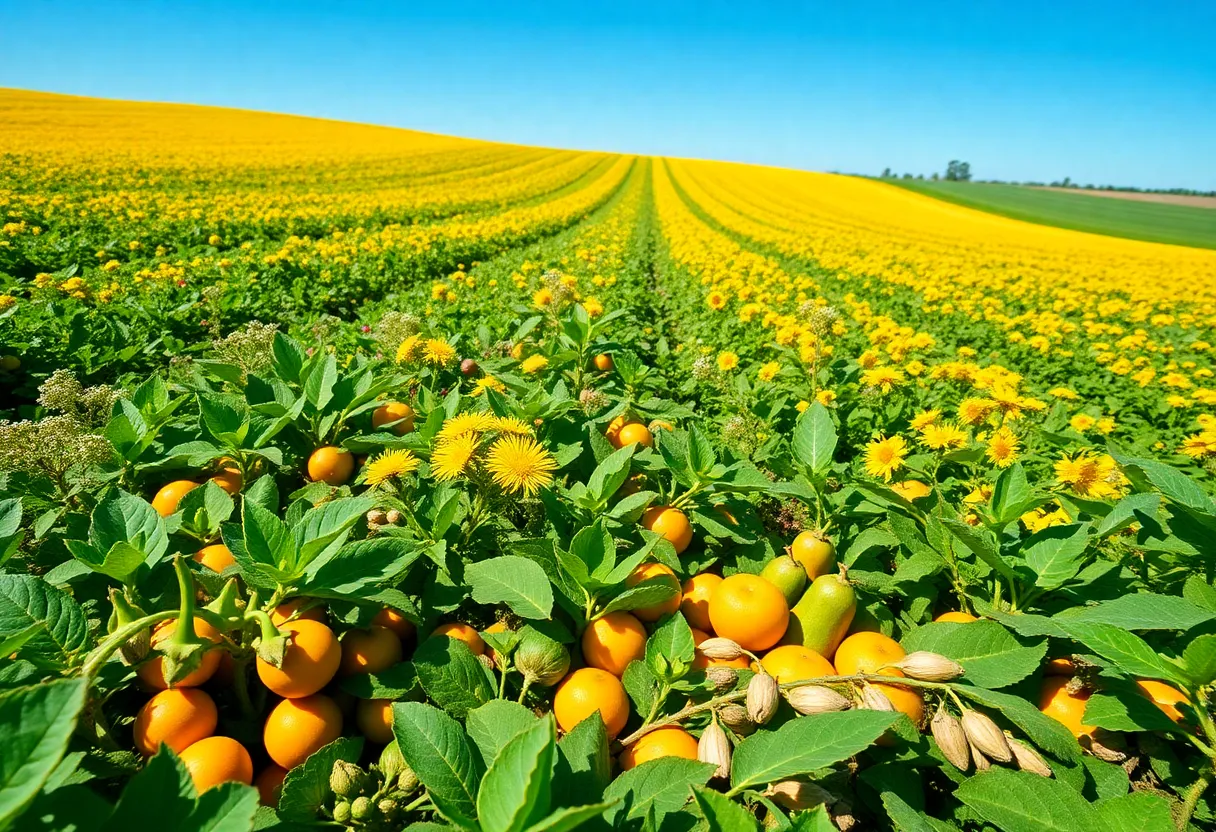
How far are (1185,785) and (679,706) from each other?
3.61 ft

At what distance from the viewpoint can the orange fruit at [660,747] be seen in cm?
122

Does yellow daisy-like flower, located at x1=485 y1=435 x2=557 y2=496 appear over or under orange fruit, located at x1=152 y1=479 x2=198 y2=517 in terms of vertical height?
over

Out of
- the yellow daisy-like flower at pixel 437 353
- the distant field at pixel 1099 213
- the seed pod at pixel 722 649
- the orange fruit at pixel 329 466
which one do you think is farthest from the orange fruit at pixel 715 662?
the distant field at pixel 1099 213

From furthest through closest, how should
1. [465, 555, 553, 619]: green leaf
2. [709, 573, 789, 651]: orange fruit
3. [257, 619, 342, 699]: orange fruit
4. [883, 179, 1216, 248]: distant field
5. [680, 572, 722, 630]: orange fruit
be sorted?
[883, 179, 1216, 248]: distant field, [680, 572, 722, 630]: orange fruit, [709, 573, 789, 651]: orange fruit, [465, 555, 553, 619]: green leaf, [257, 619, 342, 699]: orange fruit

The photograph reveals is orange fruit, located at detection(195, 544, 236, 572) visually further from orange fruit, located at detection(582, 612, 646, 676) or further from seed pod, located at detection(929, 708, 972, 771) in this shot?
seed pod, located at detection(929, 708, 972, 771)

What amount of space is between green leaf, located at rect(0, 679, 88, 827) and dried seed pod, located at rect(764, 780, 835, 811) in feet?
3.80

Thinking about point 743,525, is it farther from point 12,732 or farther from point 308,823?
point 12,732

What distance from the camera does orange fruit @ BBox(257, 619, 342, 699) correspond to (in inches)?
45.4

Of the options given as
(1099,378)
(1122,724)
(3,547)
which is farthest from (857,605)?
(1099,378)

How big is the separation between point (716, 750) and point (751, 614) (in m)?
0.42

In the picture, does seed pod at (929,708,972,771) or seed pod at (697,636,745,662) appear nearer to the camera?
seed pod at (929,708,972,771)

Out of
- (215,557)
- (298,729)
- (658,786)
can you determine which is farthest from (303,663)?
(658,786)

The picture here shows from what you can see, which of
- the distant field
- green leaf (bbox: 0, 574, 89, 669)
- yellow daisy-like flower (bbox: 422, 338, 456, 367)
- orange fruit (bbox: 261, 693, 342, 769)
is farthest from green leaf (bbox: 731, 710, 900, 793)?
the distant field

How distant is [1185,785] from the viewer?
1.22 metres
